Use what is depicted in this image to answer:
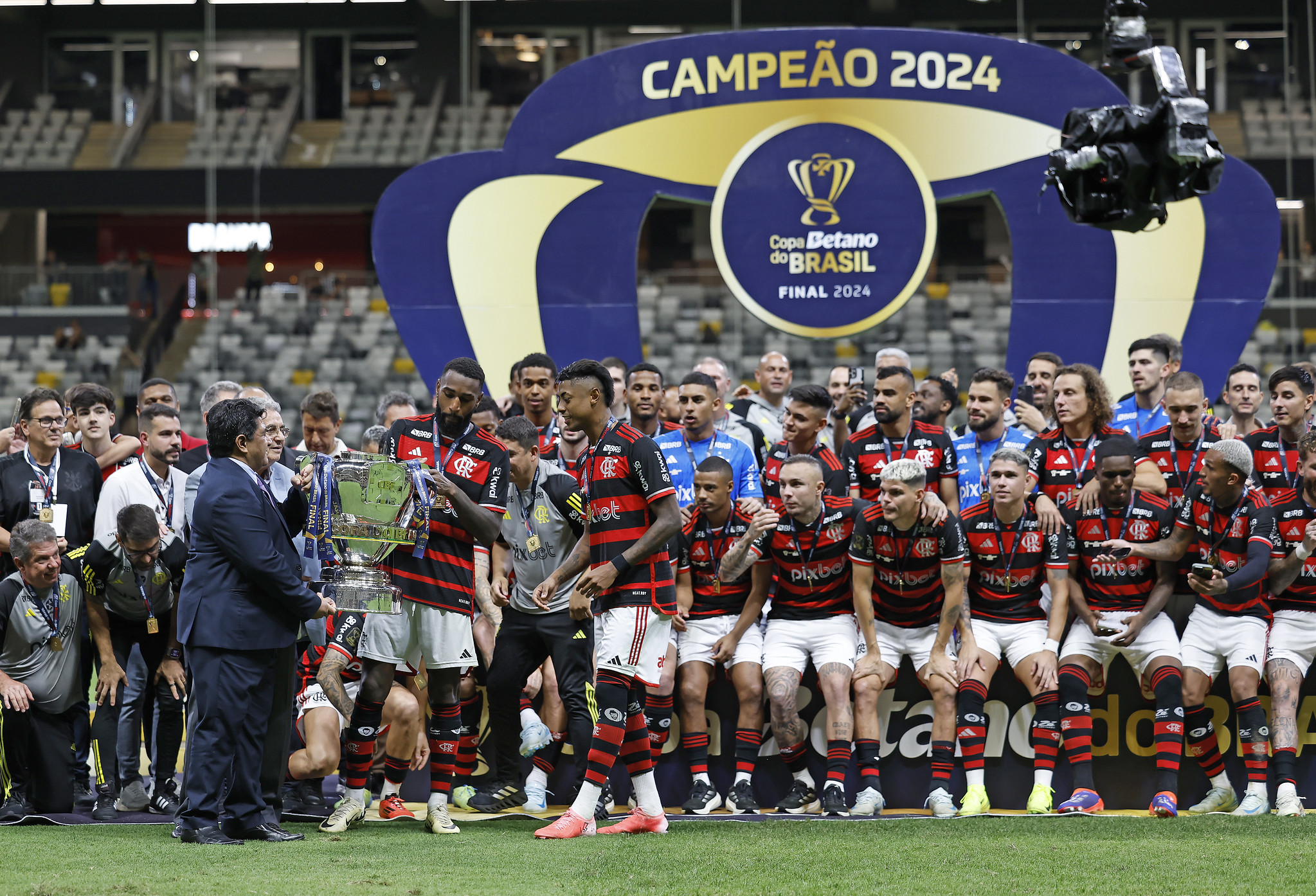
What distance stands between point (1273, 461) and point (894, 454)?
215cm

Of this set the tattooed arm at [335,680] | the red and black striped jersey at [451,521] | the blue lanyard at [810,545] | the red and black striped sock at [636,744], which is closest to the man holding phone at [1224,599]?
the blue lanyard at [810,545]

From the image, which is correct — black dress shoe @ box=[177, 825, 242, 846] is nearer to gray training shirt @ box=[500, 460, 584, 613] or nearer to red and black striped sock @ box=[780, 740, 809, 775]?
gray training shirt @ box=[500, 460, 584, 613]

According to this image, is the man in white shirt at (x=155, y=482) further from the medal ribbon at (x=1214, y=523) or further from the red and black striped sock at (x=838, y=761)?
the medal ribbon at (x=1214, y=523)

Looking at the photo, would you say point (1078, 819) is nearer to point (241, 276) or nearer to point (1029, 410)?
point (1029, 410)

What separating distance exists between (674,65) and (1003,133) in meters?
2.82

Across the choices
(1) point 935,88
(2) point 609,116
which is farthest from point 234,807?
(1) point 935,88

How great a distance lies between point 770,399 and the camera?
30.6 feet

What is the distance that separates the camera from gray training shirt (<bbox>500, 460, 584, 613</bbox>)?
21.8 feet

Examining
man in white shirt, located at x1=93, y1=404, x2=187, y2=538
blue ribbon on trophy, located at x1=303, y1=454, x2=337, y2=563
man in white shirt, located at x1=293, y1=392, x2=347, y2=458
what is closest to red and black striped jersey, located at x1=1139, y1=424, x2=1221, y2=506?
blue ribbon on trophy, located at x1=303, y1=454, x2=337, y2=563

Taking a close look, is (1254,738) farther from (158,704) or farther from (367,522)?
(158,704)

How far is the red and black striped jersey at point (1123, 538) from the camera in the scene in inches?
278

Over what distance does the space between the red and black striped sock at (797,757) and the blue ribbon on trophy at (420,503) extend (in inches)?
86.6

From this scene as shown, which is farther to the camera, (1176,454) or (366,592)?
(1176,454)

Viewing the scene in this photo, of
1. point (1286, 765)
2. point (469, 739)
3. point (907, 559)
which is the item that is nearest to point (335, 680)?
point (469, 739)
